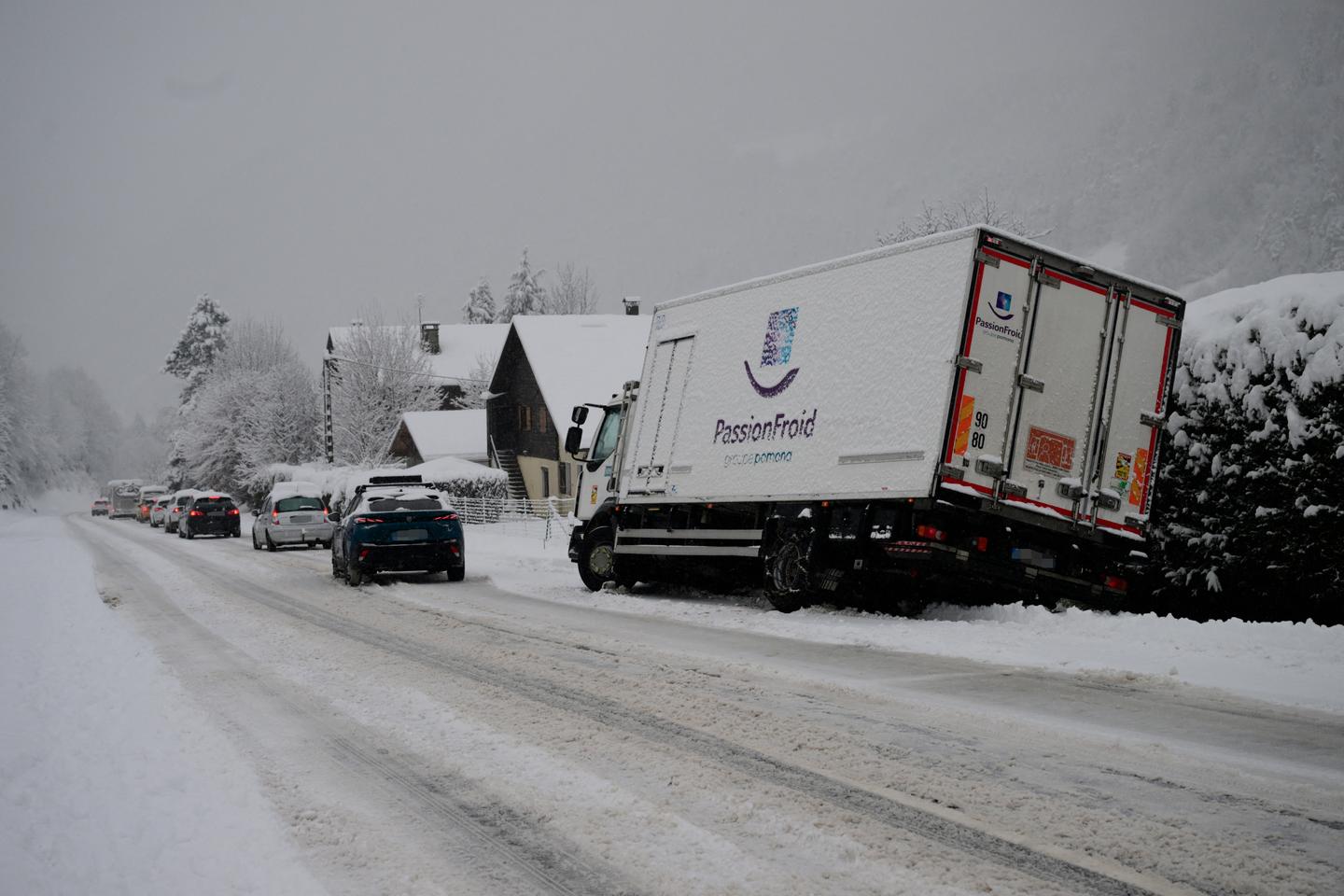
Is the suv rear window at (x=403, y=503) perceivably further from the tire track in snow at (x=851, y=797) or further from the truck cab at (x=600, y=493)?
the tire track in snow at (x=851, y=797)

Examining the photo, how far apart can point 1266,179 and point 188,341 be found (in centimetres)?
11266

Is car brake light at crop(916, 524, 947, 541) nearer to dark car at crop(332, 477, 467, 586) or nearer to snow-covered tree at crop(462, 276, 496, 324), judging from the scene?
dark car at crop(332, 477, 467, 586)

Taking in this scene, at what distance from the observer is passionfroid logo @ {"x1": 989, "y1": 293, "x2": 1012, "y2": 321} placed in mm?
10711

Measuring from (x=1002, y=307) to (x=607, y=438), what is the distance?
24.0 feet

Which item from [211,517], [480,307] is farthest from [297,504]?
[480,307]

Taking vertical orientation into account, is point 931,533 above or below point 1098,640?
above

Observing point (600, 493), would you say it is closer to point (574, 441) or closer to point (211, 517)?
point (574, 441)

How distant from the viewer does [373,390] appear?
60.3 meters

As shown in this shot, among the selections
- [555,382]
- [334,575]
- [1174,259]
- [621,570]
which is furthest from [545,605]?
[1174,259]

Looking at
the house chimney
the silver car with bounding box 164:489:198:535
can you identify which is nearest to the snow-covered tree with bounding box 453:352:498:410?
the house chimney

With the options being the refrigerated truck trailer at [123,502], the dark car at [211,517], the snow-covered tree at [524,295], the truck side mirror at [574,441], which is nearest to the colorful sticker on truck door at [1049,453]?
the truck side mirror at [574,441]

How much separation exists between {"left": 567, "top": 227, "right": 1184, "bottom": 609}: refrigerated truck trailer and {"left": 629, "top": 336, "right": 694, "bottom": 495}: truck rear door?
1.79 metres

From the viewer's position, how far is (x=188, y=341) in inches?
3752

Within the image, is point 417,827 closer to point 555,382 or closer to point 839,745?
point 839,745
